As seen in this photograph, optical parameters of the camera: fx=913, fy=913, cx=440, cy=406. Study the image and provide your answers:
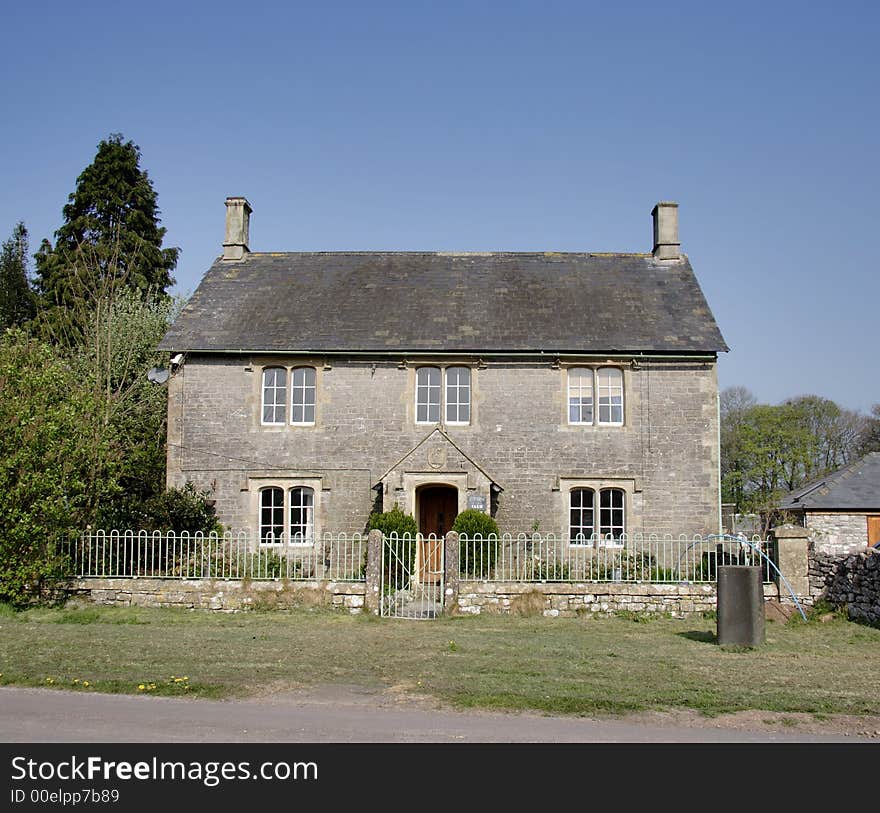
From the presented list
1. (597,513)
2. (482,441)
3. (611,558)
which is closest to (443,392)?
(482,441)

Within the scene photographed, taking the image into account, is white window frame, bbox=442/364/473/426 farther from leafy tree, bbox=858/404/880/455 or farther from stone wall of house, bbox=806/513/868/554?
leafy tree, bbox=858/404/880/455

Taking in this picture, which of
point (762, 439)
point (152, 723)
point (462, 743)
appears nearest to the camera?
point (462, 743)

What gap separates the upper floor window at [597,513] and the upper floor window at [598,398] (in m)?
1.85

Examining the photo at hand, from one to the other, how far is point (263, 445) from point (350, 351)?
3309mm

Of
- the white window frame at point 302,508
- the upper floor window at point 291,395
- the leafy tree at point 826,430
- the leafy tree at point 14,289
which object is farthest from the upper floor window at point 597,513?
the leafy tree at point 826,430

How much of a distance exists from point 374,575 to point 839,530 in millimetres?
20881

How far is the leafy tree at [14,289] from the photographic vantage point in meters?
38.9

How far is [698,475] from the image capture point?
915 inches

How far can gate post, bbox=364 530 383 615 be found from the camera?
1714cm

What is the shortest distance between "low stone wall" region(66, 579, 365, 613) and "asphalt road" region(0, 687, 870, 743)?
289 inches

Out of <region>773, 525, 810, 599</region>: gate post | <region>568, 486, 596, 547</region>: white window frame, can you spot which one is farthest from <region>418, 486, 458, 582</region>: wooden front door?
<region>773, 525, 810, 599</region>: gate post

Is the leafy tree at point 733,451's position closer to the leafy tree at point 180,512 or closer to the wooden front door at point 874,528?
the wooden front door at point 874,528

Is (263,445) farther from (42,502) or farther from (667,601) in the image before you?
(667,601)
